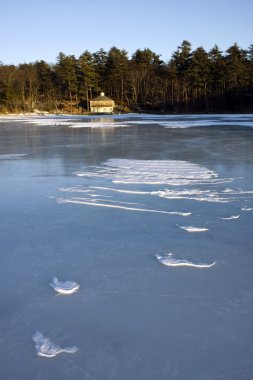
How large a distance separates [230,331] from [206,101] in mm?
46636

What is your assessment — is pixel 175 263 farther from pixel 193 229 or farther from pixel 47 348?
pixel 47 348

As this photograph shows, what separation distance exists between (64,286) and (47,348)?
0.69 m

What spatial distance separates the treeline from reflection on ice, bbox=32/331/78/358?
45932 mm

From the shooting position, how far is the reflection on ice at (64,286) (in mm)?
2546

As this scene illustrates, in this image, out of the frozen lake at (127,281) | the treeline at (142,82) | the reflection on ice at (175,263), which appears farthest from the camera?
the treeline at (142,82)

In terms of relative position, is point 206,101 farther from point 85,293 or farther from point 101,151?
point 85,293

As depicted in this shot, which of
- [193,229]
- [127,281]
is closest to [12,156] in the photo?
[193,229]

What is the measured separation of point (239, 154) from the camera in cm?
948

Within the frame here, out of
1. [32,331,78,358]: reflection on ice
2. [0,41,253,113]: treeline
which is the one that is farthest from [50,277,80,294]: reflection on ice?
[0,41,253,113]: treeline

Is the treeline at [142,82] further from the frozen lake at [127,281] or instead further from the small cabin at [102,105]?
the frozen lake at [127,281]

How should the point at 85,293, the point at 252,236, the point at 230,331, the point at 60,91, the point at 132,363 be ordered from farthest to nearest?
the point at 60,91 < the point at 252,236 < the point at 85,293 < the point at 230,331 < the point at 132,363

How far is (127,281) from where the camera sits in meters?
2.68

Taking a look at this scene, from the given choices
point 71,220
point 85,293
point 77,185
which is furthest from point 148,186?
point 85,293

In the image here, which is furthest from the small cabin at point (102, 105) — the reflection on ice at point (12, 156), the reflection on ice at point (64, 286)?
the reflection on ice at point (64, 286)
